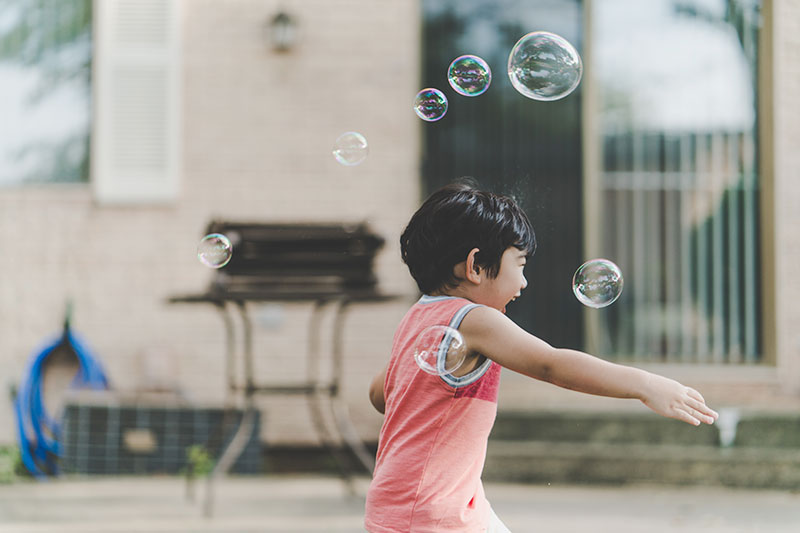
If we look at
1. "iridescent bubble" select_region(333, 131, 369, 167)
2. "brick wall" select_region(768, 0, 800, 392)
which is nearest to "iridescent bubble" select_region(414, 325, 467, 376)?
"iridescent bubble" select_region(333, 131, 369, 167)

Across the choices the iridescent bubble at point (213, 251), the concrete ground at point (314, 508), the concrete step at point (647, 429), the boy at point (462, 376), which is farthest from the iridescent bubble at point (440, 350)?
the concrete step at point (647, 429)

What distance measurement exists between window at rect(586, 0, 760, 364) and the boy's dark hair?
15.5ft

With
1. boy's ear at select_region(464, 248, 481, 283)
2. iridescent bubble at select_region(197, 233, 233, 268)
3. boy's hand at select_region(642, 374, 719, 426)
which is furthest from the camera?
iridescent bubble at select_region(197, 233, 233, 268)

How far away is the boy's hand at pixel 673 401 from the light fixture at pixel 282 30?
519 cm

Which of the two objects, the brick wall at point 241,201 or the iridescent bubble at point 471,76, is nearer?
the iridescent bubble at point 471,76

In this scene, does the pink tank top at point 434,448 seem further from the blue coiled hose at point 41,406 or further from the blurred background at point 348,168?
the blue coiled hose at point 41,406

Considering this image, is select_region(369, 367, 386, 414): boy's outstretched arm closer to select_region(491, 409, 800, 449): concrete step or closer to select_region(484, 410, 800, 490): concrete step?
select_region(484, 410, 800, 490): concrete step

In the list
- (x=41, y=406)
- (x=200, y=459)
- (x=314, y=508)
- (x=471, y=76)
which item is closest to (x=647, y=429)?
(x=314, y=508)

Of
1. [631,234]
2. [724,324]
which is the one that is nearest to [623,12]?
[631,234]

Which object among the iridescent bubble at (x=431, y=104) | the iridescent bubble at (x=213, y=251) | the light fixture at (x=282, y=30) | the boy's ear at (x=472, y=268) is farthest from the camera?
the light fixture at (x=282, y=30)

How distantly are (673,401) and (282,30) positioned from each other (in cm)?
524

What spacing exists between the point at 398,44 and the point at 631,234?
6.91 ft

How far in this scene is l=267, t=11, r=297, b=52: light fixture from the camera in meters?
6.53

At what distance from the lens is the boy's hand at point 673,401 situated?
1802 millimetres
